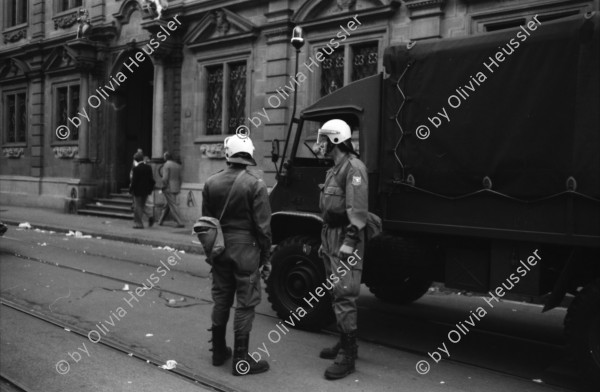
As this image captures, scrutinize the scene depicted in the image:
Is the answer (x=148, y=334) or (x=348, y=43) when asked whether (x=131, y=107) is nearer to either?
(x=348, y=43)

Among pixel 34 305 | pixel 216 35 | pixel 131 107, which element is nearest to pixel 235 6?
pixel 216 35

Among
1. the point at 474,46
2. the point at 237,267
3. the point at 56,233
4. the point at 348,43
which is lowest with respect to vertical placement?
the point at 56,233

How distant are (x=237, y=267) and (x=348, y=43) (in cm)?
977

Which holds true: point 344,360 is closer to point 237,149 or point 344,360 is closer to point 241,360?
point 241,360

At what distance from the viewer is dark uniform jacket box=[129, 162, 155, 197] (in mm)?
15492

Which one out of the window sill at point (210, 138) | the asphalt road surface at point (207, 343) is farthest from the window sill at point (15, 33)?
the asphalt road surface at point (207, 343)

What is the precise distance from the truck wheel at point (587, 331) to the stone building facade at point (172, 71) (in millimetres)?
7570

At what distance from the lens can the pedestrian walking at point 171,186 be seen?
15758 millimetres

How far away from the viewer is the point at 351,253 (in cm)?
472

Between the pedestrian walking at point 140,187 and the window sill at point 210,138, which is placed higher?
the window sill at point 210,138

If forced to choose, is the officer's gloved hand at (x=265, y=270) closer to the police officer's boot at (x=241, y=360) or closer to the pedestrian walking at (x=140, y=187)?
the police officer's boot at (x=241, y=360)

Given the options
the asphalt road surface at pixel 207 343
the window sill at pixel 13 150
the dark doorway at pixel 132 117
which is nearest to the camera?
the asphalt road surface at pixel 207 343

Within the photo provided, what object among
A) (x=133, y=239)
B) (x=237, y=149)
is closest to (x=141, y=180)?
(x=133, y=239)

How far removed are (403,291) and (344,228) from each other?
253 centimetres
